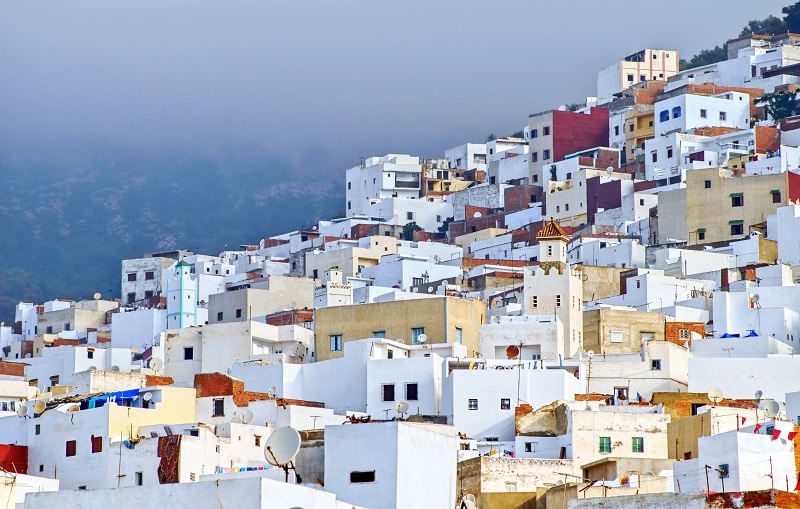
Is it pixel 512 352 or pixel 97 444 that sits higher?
pixel 512 352

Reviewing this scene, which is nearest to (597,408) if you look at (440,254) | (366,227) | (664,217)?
(664,217)

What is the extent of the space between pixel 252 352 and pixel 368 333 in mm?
3930

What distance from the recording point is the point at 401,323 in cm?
4359

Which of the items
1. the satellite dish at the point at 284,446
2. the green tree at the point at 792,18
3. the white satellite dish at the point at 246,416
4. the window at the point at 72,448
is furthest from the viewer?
the green tree at the point at 792,18

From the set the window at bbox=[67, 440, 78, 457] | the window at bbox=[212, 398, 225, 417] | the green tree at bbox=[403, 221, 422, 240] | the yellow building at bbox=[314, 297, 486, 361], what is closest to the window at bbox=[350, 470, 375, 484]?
the window at bbox=[67, 440, 78, 457]

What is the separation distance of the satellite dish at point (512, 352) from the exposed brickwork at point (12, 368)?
14.6 m

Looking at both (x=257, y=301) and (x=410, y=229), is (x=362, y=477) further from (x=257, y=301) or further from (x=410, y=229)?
(x=410, y=229)

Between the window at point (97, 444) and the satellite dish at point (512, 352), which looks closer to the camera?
the window at point (97, 444)

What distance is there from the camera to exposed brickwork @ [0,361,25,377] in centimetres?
4825

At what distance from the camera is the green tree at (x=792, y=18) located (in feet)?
294

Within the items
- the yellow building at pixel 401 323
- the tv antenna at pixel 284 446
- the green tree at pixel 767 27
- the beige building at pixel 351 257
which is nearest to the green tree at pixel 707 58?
the green tree at pixel 767 27

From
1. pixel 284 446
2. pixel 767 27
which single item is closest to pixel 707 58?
pixel 767 27

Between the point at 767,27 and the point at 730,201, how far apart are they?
39.6m

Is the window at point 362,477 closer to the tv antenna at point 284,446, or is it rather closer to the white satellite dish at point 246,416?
the tv antenna at point 284,446
